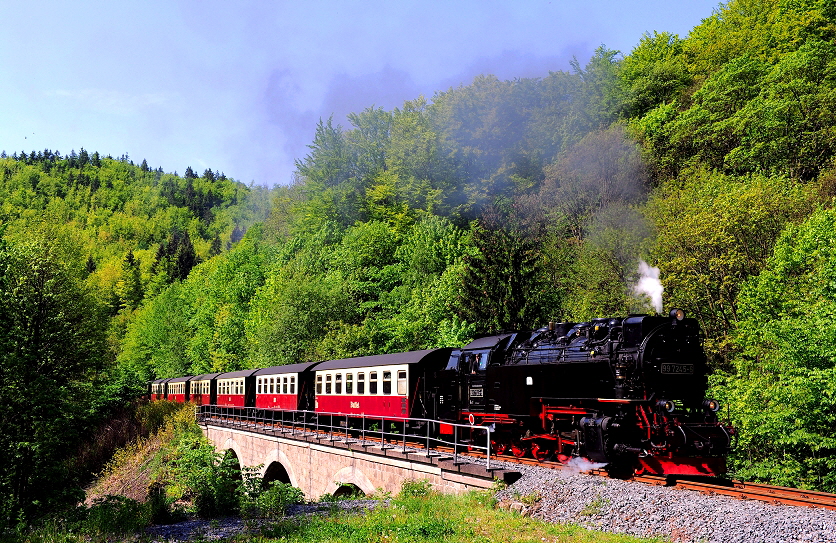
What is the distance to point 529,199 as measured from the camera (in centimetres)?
4353

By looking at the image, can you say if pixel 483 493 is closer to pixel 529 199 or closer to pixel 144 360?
pixel 529 199

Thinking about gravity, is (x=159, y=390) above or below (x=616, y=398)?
below

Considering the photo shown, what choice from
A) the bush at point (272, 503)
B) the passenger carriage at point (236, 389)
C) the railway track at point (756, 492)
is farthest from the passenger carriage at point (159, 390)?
the railway track at point (756, 492)

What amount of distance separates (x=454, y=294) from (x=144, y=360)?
60399mm

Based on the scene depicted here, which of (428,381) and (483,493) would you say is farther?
(428,381)

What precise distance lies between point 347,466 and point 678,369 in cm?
1099

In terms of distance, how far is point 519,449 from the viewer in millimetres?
18156

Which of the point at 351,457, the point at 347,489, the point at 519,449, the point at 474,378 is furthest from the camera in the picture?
the point at 347,489

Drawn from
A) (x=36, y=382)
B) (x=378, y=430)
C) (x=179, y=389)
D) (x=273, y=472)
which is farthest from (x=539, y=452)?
(x=179, y=389)

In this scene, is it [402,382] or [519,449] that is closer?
[519,449]

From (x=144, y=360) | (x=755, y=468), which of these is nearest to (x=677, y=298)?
(x=755, y=468)

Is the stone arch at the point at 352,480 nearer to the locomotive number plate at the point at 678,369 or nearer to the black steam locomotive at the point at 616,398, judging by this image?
the black steam locomotive at the point at 616,398

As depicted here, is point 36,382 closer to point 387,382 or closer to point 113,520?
point 113,520

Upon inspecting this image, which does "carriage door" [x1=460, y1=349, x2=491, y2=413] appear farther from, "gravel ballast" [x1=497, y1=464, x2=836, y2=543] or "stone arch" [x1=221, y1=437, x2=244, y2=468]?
"stone arch" [x1=221, y1=437, x2=244, y2=468]
